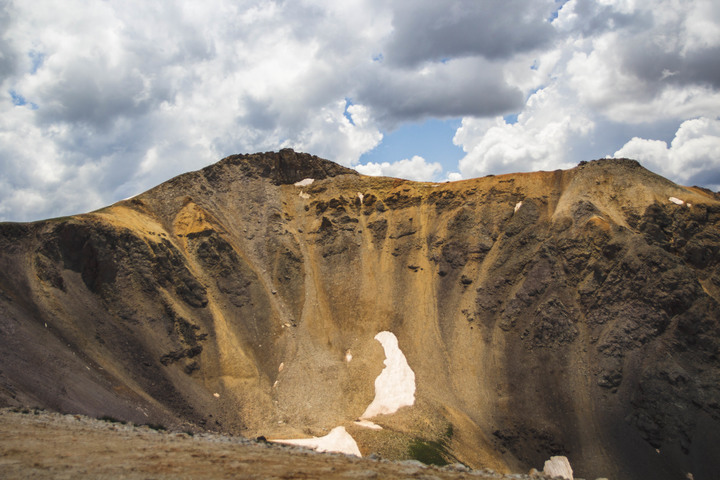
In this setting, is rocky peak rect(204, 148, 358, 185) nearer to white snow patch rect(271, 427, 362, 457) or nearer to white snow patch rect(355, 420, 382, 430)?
white snow patch rect(355, 420, 382, 430)

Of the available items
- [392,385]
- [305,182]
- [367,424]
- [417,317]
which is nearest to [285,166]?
[305,182]

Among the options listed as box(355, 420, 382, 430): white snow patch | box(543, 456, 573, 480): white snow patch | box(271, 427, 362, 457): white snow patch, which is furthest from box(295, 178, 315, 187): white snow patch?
box(543, 456, 573, 480): white snow patch

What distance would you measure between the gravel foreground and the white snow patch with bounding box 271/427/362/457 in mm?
13807

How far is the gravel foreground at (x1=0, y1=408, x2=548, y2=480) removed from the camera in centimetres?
1326

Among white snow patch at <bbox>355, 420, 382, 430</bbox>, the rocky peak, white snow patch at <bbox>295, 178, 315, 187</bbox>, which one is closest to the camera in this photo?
white snow patch at <bbox>355, 420, 382, 430</bbox>

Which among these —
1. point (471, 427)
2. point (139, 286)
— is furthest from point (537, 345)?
point (139, 286)

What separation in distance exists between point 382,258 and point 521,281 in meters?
17.0

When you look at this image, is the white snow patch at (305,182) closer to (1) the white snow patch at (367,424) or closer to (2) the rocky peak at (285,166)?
(2) the rocky peak at (285,166)

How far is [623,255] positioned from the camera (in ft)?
145

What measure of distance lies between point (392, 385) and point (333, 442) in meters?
10.2

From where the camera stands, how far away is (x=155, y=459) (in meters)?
14.9

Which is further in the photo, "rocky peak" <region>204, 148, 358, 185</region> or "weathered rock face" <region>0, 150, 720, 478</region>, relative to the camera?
"rocky peak" <region>204, 148, 358, 185</region>

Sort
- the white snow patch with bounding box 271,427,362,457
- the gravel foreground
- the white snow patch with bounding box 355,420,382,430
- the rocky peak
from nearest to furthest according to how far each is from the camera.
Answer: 1. the gravel foreground
2. the white snow patch with bounding box 271,427,362,457
3. the white snow patch with bounding box 355,420,382,430
4. the rocky peak

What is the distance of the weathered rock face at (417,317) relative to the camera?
116 feet
